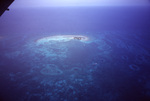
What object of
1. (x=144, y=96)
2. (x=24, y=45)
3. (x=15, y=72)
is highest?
(x=24, y=45)

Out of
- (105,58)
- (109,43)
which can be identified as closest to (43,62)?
(105,58)

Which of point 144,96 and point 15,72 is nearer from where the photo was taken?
point 144,96

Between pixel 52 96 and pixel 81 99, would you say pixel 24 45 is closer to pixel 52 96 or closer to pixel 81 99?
pixel 52 96

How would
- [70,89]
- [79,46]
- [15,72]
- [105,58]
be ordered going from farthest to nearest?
[79,46], [105,58], [15,72], [70,89]

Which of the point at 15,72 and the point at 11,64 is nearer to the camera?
the point at 15,72

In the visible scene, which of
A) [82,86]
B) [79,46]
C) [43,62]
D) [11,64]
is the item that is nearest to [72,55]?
[79,46]

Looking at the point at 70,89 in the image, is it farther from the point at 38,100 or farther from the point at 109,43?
the point at 109,43

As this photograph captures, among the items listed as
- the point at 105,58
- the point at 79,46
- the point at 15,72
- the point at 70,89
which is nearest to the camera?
the point at 70,89

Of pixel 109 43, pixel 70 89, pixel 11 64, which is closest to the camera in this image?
pixel 70 89

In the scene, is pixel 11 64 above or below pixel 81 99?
above
